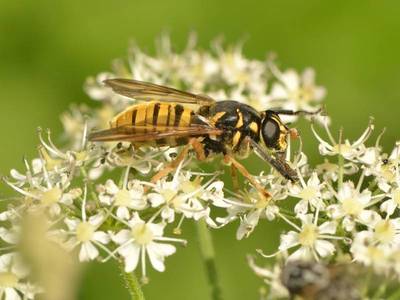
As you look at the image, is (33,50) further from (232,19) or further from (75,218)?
(75,218)

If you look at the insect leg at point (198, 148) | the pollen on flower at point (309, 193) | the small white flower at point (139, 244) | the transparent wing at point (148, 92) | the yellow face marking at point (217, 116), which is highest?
the transparent wing at point (148, 92)

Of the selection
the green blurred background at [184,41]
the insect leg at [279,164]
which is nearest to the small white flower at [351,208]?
the insect leg at [279,164]

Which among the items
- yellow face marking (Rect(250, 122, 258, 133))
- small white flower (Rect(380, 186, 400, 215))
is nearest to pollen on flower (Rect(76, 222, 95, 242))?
yellow face marking (Rect(250, 122, 258, 133))

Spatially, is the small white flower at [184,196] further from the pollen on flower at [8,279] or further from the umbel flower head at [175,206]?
the pollen on flower at [8,279]

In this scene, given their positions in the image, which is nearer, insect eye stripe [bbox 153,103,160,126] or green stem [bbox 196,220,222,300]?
insect eye stripe [bbox 153,103,160,126]

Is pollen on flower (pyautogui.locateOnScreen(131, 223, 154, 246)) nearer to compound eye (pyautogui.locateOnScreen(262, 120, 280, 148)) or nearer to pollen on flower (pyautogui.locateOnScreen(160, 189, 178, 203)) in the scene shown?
pollen on flower (pyautogui.locateOnScreen(160, 189, 178, 203))

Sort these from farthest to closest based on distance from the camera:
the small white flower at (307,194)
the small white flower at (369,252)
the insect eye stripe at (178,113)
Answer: the insect eye stripe at (178,113) < the small white flower at (307,194) < the small white flower at (369,252)

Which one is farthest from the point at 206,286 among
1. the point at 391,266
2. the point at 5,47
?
the point at 391,266

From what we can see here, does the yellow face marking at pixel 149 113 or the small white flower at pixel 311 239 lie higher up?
the yellow face marking at pixel 149 113
